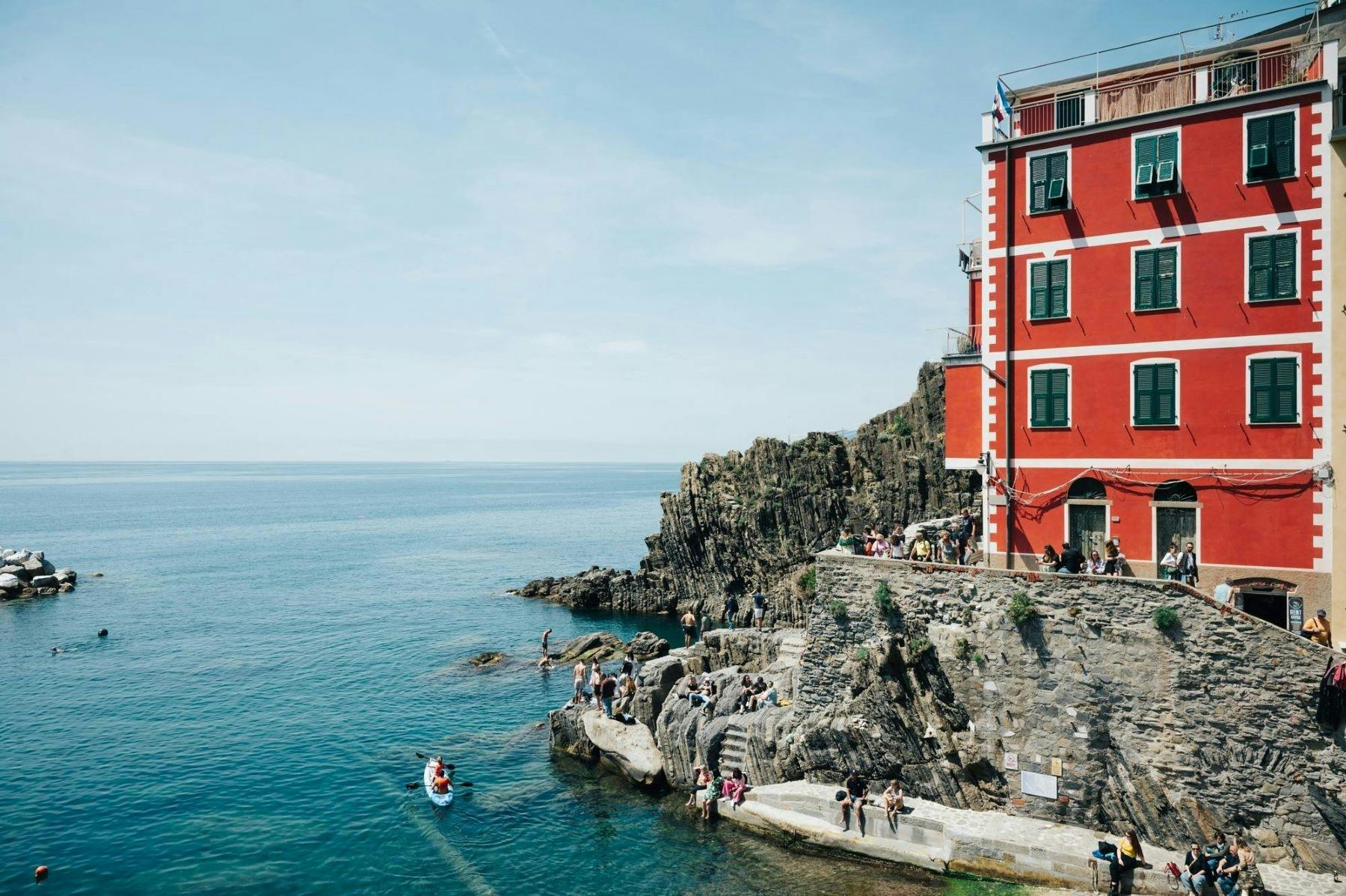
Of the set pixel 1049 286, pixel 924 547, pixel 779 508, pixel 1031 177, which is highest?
pixel 1031 177

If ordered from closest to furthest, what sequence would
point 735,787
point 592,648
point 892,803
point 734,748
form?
point 892,803
point 735,787
point 734,748
point 592,648

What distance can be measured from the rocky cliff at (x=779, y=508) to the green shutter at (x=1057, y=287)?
30013 mm

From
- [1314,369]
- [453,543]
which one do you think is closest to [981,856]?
[1314,369]

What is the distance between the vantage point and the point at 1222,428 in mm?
21953

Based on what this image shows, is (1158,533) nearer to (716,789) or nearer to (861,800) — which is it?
(861,800)

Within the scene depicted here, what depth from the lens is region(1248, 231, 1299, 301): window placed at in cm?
2116

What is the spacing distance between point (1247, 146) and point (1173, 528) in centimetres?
1064

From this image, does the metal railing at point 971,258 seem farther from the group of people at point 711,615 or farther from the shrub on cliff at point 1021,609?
the group of people at point 711,615

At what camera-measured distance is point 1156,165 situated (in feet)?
73.7

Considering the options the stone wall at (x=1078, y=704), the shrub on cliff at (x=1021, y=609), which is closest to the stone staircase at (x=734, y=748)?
the stone wall at (x=1078, y=704)

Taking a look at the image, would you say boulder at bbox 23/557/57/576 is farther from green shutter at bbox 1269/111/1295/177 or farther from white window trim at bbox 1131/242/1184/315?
green shutter at bbox 1269/111/1295/177

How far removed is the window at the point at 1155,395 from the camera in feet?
73.9

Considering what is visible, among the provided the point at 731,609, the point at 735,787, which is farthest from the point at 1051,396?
the point at 731,609

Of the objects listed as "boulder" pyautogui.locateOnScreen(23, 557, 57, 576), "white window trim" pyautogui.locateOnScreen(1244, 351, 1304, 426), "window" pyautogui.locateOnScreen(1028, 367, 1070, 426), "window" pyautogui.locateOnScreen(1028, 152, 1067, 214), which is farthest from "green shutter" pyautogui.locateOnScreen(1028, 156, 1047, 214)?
"boulder" pyautogui.locateOnScreen(23, 557, 57, 576)
